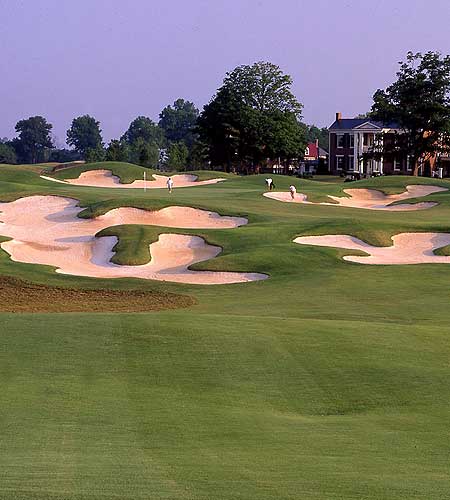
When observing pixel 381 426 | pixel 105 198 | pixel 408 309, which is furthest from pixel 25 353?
pixel 105 198

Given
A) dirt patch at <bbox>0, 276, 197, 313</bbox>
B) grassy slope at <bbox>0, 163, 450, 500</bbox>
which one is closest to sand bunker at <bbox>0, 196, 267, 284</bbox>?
dirt patch at <bbox>0, 276, 197, 313</bbox>

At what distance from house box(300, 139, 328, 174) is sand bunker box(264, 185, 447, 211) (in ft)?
192

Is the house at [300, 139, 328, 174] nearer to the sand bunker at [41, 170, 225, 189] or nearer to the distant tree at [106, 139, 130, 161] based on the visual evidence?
the distant tree at [106, 139, 130, 161]

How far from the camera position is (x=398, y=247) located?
108 ft

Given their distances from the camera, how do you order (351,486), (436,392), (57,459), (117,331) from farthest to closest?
(117,331), (436,392), (57,459), (351,486)

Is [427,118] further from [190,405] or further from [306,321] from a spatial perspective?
[190,405]

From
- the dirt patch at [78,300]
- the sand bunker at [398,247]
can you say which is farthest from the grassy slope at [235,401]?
the sand bunker at [398,247]

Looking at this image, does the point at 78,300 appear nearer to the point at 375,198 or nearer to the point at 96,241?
the point at 96,241

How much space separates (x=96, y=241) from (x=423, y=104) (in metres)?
64.5

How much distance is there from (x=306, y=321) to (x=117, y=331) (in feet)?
12.6

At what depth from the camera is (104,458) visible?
339 inches

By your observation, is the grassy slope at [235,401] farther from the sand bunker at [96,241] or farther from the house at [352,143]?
the house at [352,143]

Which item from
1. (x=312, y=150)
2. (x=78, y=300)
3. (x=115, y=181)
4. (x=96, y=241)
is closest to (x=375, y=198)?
(x=115, y=181)

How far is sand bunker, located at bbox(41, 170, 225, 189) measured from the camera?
68.3 meters
